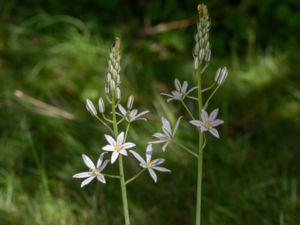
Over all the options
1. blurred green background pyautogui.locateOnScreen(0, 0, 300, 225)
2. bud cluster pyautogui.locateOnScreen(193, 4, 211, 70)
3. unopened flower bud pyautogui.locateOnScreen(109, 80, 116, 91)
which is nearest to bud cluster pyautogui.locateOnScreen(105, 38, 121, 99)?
unopened flower bud pyautogui.locateOnScreen(109, 80, 116, 91)

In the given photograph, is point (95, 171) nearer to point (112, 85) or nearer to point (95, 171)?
point (95, 171)

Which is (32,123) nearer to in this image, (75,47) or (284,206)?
(75,47)

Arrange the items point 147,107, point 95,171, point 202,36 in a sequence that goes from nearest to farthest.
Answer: point 202,36 → point 95,171 → point 147,107

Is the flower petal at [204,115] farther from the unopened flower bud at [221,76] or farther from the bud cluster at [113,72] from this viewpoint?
the bud cluster at [113,72]

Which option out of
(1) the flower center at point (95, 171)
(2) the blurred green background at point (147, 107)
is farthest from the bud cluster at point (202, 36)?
(2) the blurred green background at point (147, 107)

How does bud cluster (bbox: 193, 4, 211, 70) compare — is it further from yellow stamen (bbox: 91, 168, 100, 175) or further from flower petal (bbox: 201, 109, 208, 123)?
yellow stamen (bbox: 91, 168, 100, 175)

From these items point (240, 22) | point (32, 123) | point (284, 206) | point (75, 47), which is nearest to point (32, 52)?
point (75, 47)

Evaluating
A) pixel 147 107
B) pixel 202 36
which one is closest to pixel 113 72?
pixel 202 36
